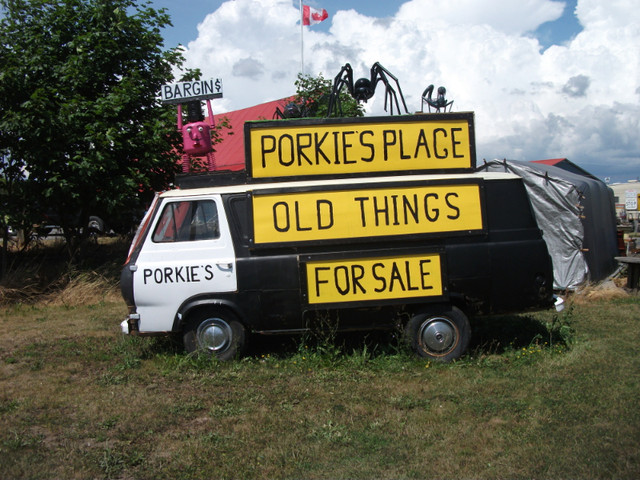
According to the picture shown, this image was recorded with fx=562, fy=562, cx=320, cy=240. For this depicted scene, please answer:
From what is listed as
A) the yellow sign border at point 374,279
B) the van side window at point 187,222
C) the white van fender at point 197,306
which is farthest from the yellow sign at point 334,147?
the white van fender at point 197,306

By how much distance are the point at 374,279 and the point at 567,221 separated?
673 cm

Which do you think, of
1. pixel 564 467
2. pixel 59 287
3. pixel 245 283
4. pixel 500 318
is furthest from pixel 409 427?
pixel 59 287

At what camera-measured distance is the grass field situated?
12.8ft

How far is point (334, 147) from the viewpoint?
631cm

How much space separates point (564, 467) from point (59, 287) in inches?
421

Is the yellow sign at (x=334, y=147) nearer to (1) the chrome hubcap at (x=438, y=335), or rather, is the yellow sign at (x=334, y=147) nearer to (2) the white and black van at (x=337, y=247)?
(2) the white and black van at (x=337, y=247)

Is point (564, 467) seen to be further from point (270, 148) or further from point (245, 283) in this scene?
point (270, 148)

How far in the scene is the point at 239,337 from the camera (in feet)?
20.5

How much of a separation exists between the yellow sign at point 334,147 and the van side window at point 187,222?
0.67 meters

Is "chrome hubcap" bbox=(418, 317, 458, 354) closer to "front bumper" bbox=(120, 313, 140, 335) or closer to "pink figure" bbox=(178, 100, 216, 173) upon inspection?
"front bumper" bbox=(120, 313, 140, 335)

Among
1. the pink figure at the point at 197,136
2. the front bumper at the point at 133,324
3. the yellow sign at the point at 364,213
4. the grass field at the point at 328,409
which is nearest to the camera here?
the grass field at the point at 328,409

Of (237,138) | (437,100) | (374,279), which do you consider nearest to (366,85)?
(437,100)

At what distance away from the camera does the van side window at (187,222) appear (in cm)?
619

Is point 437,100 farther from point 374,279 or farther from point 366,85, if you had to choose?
point 374,279
